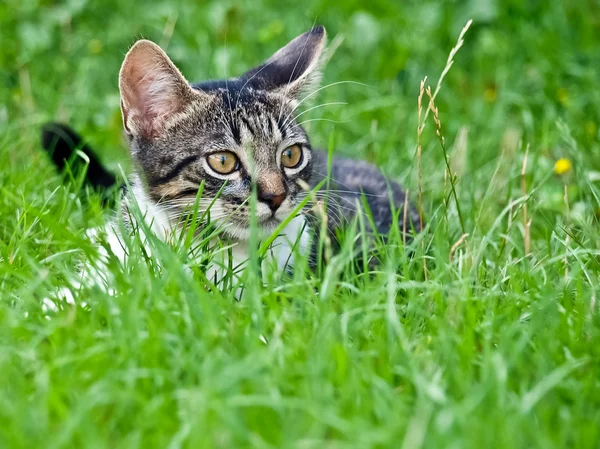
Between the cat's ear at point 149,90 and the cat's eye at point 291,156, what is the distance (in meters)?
0.44

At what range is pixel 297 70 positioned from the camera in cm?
346

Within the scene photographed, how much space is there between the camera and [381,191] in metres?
3.92

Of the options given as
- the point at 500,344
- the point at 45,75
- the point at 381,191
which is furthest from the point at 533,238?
the point at 45,75

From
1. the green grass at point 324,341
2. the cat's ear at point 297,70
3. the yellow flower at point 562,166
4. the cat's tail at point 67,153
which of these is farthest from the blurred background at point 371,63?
the cat's ear at point 297,70

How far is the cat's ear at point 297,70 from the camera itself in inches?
134

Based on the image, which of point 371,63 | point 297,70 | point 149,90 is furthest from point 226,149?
point 371,63

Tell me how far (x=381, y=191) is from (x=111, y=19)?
3.08 m

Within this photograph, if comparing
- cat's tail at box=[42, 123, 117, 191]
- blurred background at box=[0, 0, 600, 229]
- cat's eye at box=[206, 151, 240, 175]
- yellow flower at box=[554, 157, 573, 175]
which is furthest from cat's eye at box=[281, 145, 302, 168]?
yellow flower at box=[554, 157, 573, 175]

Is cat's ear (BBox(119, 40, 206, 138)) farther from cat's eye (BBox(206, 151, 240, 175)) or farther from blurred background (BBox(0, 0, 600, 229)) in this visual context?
blurred background (BBox(0, 0, 600, 229))

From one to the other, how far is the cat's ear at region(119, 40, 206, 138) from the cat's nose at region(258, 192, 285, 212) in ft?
1.86

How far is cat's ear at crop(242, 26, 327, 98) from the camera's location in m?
3.40

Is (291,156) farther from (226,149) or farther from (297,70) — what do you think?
(297,70)

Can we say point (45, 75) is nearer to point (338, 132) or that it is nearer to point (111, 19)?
point (111, 19)

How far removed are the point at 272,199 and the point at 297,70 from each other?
2.50 feet
